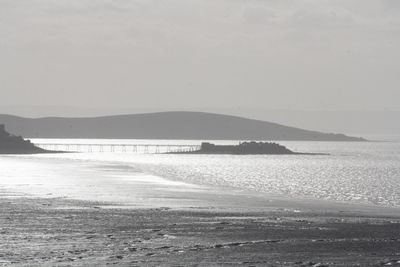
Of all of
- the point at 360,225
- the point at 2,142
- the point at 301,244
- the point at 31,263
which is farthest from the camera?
the point at 2,142

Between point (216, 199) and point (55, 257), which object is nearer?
point (55, 257)

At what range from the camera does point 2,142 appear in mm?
196000

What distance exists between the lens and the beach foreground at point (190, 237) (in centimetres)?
2600

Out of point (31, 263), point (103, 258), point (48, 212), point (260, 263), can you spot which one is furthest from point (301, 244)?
point (48, 212)

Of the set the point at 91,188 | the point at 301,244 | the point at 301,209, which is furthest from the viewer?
the point at 91,188

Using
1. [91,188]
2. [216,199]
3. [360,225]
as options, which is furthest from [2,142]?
[360,225]

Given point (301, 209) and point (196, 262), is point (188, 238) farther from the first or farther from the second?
point (301, 209)

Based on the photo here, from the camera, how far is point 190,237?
105 feet

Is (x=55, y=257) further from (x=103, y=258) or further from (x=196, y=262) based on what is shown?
(x=196, y=262)

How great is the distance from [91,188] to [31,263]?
4106 cm

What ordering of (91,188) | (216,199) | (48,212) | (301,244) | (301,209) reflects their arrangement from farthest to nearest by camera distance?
(91,188) → (216,199) → (301,209) → (48,212) → (301,244)

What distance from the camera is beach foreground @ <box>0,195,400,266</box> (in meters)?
26.0

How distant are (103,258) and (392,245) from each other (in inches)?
465

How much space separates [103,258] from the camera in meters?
25.8
